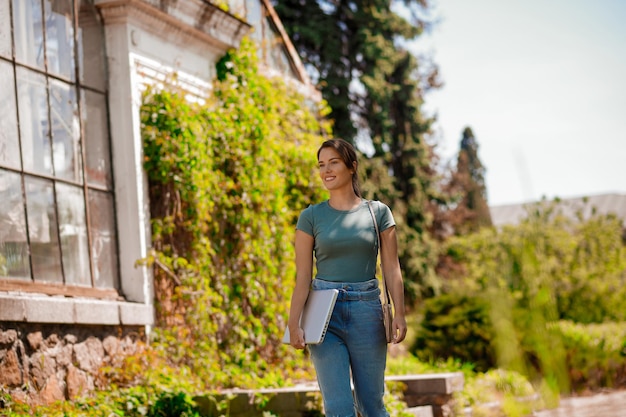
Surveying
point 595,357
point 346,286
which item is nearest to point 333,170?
point 346,286

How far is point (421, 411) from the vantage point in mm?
7039

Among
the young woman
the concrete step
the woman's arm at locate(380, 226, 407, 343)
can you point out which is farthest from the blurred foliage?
the concrete step

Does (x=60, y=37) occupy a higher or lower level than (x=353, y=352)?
higher

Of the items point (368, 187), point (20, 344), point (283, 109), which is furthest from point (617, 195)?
point (20, 344)

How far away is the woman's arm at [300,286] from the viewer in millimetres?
4348

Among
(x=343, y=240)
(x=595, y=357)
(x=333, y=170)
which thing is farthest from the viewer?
(x=595, y=357)

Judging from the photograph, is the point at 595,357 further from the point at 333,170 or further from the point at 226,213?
the point at 333,170

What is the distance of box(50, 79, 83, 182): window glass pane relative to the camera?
6.83 m

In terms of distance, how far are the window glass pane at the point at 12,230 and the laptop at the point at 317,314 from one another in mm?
2725

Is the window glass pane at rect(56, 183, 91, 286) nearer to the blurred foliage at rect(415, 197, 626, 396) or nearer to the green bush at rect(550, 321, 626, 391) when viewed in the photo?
the blurred foliage at rect(415, 197, 626, 396)

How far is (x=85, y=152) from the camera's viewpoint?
23.6 feet

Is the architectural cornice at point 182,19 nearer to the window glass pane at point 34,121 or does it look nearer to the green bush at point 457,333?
the window glass pane at point 34,121

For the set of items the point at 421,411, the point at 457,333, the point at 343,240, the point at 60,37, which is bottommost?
the point at 421,411

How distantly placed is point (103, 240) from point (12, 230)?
1.14 meters
